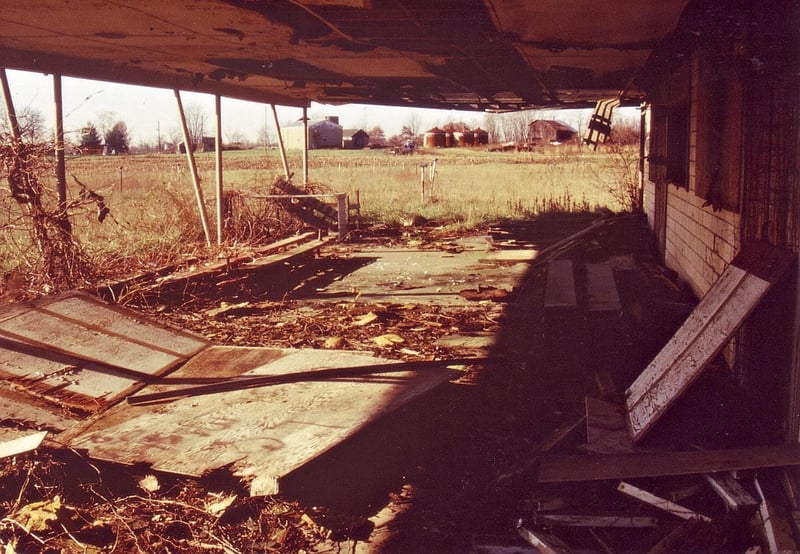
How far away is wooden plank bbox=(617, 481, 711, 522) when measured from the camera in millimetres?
3129

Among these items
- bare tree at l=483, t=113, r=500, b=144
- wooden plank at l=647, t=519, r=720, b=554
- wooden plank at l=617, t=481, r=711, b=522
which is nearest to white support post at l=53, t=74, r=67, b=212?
wooden plank at l=617, t=481, r=711, b=522

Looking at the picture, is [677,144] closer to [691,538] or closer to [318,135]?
[691,538]

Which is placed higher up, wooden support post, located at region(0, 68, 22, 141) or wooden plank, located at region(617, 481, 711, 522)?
wooden support post, located at region(0, 68, 22, 141)

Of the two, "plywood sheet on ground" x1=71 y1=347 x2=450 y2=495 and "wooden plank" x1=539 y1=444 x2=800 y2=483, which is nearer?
"wooden plank" x1=539 y1=444 x2=800 y2=483

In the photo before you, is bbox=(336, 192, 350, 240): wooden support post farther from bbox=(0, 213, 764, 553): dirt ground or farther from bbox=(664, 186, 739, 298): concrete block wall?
bbox=(0, 213, 764, 553): dirt ground

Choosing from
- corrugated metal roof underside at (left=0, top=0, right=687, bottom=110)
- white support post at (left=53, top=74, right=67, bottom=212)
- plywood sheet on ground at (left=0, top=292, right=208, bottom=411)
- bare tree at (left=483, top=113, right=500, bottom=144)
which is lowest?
plywood sheet on ground at (left=0, top=292, right=208, bottom=411)

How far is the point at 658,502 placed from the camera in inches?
129

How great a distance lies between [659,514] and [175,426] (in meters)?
2.67

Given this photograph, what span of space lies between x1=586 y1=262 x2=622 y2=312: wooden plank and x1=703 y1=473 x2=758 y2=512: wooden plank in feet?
9.57

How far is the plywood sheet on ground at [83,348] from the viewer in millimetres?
4605

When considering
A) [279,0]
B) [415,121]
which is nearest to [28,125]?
[279,0]

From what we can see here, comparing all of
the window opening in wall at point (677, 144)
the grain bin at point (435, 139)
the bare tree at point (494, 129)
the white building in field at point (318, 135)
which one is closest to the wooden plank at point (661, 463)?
the window opening in wall at point (677, 144)

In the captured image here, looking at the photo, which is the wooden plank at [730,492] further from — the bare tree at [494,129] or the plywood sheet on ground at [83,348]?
the bare tree at [494,129]

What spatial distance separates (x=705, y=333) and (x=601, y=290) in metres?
3.01
